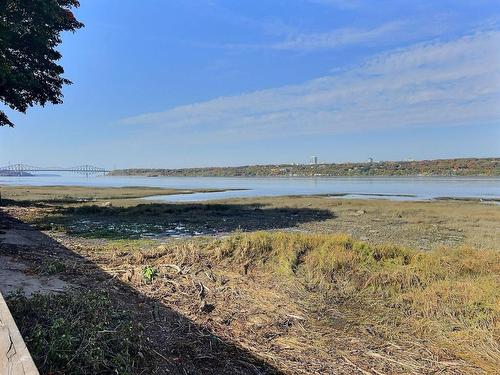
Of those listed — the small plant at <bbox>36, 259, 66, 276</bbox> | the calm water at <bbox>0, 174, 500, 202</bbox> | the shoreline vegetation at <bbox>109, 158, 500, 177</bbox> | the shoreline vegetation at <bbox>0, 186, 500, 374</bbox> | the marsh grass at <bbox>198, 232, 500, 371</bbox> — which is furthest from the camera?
the shoreline vegetation at <bbox>109, 158, 500, 177</bbox>

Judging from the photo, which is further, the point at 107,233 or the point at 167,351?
the point at 107,233

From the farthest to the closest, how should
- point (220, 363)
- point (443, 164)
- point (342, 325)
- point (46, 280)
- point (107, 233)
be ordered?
point (443, 164) < point (107, 233) < point (46, 280) < point (342, 325) < point (220, 363)

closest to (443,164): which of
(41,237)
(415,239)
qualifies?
(415,239)

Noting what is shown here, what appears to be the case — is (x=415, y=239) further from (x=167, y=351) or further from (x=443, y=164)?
(x=443, y=164)

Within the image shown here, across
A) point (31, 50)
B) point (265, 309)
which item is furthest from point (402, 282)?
point (31, 50)

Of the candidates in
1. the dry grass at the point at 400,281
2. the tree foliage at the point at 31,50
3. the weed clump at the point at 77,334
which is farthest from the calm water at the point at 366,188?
the weed clump at the point at 77,334

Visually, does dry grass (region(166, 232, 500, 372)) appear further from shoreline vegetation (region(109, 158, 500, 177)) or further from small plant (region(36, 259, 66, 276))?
shoreline vegetation (region(109, 158, 500, 177))

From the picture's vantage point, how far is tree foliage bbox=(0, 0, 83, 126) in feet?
45.5

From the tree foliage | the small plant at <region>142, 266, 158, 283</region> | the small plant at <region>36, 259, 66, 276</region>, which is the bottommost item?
the small plant at <region>142, 266, 158, 283</region>

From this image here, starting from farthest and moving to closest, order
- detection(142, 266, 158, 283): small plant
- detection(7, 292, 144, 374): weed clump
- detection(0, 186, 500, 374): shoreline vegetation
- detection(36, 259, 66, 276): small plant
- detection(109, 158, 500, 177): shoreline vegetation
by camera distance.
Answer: detection(109, 158, 500, 177): shoreline vegetation → detection(142, 266, 158, 283): small plant → detection(36, 259, 66, 276): small plant → detection(0, 186, 500, 374): shoreline vegetation → detection(7, 292, 144, 374): weed clump

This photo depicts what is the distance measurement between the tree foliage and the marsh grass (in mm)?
9982

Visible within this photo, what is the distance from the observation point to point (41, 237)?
12.3m

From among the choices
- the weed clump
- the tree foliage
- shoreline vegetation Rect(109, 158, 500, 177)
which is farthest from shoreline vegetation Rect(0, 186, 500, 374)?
shoreline vegetation Rect(109, 158, 500, 177)

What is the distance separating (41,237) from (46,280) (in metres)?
6.56
